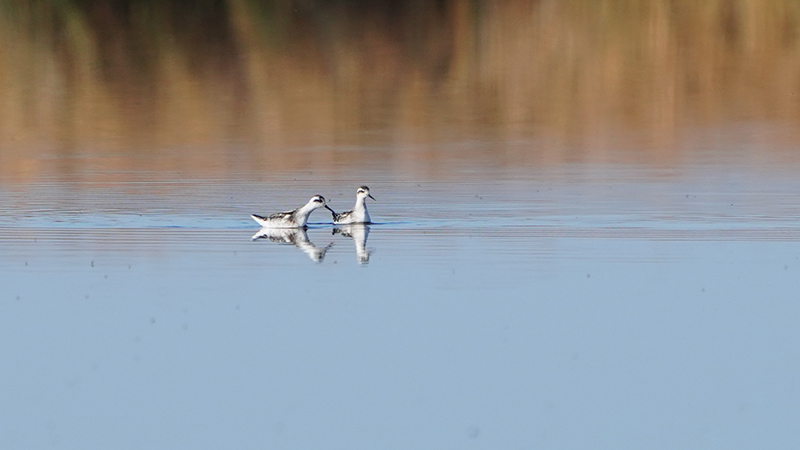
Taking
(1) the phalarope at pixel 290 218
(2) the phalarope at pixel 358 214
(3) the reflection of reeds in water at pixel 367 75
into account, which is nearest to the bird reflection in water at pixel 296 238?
(1) the phalarope at pixel 290 218

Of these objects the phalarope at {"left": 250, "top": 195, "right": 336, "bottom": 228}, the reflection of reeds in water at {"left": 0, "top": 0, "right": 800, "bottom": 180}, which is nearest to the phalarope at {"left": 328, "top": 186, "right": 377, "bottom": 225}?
the phalarope at {"left": 250, "top": 195, "right": 336, "bottom": 228}

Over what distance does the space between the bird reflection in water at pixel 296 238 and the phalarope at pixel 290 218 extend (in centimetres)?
6

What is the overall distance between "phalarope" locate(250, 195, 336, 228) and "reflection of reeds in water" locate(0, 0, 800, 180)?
520 centimetres

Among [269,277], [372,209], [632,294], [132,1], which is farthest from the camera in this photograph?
[132,1]

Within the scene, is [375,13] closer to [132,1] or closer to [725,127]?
[132,1]

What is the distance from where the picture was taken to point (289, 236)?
17.4 meters

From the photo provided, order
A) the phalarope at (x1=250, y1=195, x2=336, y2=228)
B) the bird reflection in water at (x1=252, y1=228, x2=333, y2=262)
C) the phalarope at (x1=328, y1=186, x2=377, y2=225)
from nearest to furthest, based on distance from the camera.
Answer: the bird reflection in water at (x1=252, y1=228, x2=333, y2=262) → the phalarope at (x1=250, y1=195, x2=336, y2=228) → the phalarope at (x1=328, y1=186, x2=377, y2=225)

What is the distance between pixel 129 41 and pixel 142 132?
1559cm

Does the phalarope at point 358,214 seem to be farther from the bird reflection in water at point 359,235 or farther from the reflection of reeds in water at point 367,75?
the reflection of reeds in water at point 367,75

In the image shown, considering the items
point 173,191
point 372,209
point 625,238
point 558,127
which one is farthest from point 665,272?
point 558,127

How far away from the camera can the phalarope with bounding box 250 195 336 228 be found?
1772 cm

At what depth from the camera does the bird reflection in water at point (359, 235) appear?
1545 cm

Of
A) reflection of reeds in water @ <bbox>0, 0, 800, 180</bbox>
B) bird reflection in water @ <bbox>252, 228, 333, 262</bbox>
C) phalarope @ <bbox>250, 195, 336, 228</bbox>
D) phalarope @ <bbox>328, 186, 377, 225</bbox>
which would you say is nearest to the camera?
bird reflection in water @ <bbox>252, 228, 333, 262</bbox>

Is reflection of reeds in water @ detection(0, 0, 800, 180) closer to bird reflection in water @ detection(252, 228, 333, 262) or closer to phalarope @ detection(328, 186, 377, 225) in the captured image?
phalarope @ detection(328, 186, 377, 225)
